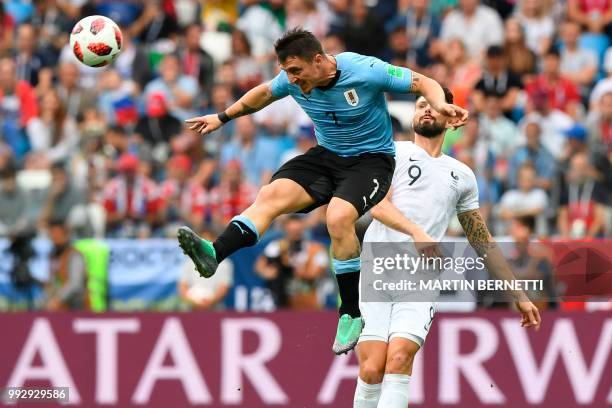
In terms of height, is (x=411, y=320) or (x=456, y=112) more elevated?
(x=456, y=112)

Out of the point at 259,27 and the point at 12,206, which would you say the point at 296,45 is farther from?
the point at 259,27

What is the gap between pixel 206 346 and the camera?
14.4m

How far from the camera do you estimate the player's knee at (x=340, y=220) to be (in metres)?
10.2

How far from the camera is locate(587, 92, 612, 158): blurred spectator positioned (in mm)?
16562

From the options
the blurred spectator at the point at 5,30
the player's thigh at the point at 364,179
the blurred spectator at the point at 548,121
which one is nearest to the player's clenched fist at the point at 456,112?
the player's thigh at the point at 364,179

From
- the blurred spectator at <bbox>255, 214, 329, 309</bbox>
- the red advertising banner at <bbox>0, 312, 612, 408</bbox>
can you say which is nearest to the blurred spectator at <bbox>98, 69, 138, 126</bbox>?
the blurred spectator at <bbox>255, 214, 329, 309</bbox>

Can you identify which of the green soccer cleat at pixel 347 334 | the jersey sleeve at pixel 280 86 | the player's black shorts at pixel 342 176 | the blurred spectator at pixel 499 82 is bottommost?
the green soccer cleat at pixel 347 334

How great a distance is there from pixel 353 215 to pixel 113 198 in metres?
7.12

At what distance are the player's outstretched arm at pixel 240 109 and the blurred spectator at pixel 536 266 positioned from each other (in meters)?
4.44

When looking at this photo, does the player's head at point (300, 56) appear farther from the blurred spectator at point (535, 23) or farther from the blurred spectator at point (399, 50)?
the blurred spectator at point (535, 23)

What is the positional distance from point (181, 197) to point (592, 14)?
604cm

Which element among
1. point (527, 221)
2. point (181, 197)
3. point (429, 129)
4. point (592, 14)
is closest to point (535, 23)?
point (592, 14)

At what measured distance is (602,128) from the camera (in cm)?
1681

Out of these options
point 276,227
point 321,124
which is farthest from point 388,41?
point 321,124
